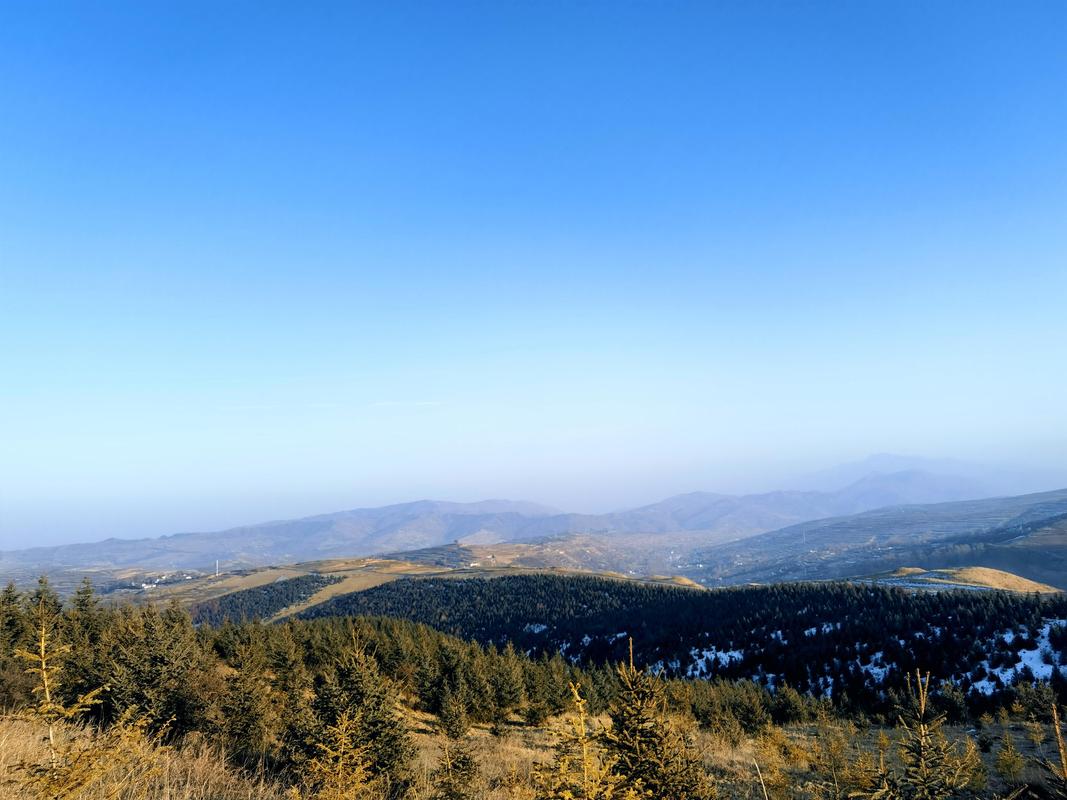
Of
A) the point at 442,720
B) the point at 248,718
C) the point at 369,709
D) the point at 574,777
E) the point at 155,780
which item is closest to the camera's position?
the point at 574,777

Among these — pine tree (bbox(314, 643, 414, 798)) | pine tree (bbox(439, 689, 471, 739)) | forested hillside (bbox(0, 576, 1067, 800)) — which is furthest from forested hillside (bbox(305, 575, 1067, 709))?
pine tree (bbox(314, 643, 414, 798))

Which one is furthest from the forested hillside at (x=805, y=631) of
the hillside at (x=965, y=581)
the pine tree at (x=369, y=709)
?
the pine tree at (x=369, y=709)

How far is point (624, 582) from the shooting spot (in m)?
172

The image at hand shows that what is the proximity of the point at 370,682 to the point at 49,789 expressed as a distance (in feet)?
57.1

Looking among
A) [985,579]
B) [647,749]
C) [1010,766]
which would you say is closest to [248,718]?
[647,749]

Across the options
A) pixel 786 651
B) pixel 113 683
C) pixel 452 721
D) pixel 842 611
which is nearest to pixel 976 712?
pixel 786 651

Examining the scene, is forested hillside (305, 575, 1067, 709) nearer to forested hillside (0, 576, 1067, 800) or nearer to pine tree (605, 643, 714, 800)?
forested hillside (0, 576, 1067, 800)

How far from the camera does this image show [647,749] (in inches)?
468

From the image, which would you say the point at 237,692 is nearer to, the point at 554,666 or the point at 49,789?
the point at 49,789

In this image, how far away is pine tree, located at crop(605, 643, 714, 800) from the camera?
11688 mm

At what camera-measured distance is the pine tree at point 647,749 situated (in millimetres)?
11688

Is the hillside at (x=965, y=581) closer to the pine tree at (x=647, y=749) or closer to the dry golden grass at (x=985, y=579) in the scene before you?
the dry golden grass at (x=985, y=579)

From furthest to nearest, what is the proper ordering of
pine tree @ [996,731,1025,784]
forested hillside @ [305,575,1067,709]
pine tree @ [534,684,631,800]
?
forested hillside @ [305,575,1067,709] → pine tree @ [996,731,1025,784] → pine tree @ [534,684,631,800]

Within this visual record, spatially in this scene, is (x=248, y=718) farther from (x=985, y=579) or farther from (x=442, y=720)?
(x=985, y=579)
